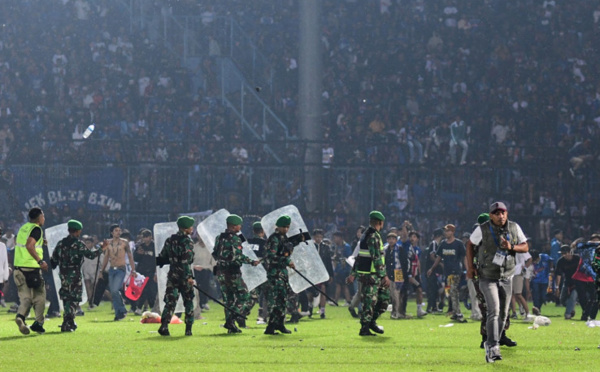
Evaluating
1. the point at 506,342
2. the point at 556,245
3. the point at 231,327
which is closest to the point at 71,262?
the point at 231,327

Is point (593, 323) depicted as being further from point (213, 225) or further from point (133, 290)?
point (133, 290)

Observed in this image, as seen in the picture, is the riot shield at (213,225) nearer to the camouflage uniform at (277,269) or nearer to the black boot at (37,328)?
the camouflage uniform at (277,269)

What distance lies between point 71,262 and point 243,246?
3576mm

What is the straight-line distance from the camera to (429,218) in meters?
30.0

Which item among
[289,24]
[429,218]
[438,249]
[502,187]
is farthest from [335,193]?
[289,24]

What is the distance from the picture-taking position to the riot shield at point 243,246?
20.2m

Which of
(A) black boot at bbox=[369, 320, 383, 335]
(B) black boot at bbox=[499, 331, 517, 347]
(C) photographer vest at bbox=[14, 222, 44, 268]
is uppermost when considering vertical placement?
(C) photographer vest at bbox=[14, 222, 44, 268]

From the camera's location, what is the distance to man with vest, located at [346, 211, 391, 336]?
16.8 m

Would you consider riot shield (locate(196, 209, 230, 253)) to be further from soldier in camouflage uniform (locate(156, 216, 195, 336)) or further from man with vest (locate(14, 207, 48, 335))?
man with vest (locate(14, 207, 48, 335))

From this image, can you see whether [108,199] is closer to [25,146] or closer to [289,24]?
[25,146]

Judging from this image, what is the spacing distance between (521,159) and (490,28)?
8492 mm

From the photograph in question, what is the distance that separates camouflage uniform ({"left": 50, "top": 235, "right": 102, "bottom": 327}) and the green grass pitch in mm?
554

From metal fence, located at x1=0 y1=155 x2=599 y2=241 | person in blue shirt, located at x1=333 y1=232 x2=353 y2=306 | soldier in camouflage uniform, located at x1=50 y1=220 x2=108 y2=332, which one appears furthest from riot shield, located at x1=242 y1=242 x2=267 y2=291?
A: metal fence, located at x1=0 y1=155 x2=599 y2=241

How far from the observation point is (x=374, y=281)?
665 inches
